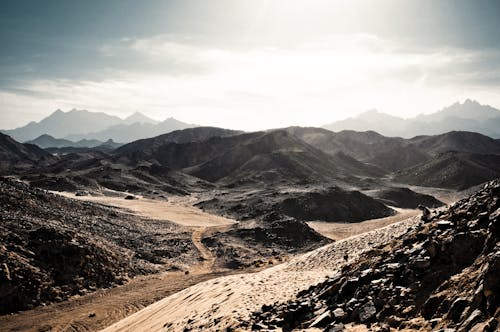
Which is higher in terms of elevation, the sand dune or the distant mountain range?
the distant mountain range

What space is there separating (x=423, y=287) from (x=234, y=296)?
882cm

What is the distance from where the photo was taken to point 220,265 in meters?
36.7

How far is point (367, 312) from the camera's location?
10.2m

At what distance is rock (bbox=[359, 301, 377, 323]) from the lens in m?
10.1

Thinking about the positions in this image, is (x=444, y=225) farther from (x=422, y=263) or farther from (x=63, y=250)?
(x=63, y=250)

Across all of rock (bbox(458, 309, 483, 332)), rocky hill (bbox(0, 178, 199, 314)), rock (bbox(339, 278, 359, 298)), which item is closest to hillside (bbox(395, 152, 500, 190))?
rocky hill (bbox(0, 178, 199, 314))

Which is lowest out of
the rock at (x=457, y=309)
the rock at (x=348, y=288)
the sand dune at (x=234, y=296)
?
the sand dune at (x=234, y=296)

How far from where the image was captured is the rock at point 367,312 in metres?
10.1

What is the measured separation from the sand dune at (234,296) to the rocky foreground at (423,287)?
1.55m

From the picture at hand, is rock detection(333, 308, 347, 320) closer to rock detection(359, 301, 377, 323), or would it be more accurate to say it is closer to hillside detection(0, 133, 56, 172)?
rock detection(359, 301, 377, 323)

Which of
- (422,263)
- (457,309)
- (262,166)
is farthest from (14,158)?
(457,309)

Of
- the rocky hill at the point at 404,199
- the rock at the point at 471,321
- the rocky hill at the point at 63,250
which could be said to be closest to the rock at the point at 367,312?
the rock at the point at 471,321

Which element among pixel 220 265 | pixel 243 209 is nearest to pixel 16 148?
pixel 243 209

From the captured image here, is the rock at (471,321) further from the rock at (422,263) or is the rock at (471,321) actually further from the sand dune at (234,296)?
the sand dune at (234,296)
